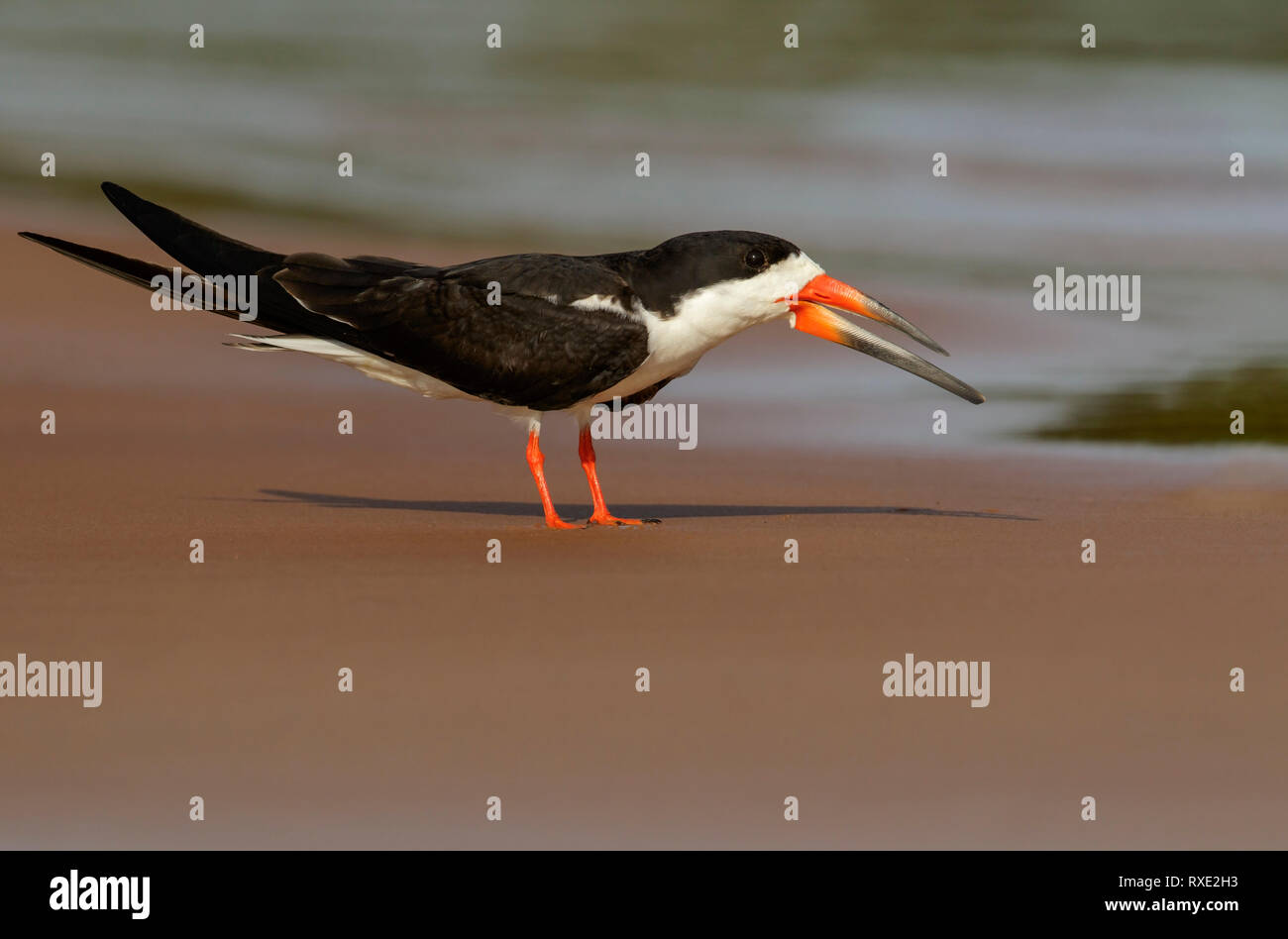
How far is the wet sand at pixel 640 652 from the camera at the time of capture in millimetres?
5074

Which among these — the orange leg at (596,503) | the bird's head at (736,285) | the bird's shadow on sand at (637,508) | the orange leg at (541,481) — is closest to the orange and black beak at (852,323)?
the bird's head at (736,285)

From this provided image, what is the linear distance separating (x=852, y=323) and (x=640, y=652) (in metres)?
3.39

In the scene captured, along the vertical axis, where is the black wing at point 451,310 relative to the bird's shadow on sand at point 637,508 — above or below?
above

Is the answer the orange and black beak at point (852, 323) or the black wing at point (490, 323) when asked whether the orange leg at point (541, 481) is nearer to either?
the black wing at point (490, 323)

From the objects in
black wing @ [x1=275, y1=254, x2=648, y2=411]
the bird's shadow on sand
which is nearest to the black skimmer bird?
black wing @ [x1=275, y1=254, x2=648, y2=411]

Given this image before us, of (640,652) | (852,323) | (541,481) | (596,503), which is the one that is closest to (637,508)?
(596,503)

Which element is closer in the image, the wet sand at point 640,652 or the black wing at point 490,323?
the wet sand at point 640,652

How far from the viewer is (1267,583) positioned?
25.1ft

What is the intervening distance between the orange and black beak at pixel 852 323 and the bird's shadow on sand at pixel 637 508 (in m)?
0.76

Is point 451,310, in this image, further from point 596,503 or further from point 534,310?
point 596,503

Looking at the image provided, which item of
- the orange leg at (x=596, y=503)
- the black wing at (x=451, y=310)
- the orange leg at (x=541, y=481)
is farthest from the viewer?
the orange leg at (x=596, y=503)

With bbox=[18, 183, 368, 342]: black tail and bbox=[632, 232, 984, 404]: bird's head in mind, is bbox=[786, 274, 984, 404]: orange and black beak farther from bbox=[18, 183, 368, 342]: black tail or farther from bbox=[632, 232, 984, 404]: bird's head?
bbox=[18, 183, 368, 342]: black tail

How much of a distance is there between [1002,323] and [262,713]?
1256 cm

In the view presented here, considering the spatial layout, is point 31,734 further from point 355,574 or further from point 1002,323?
point 1002,323
